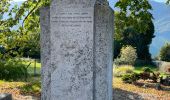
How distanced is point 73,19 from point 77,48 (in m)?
0.55

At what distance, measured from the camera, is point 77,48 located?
8.20 m

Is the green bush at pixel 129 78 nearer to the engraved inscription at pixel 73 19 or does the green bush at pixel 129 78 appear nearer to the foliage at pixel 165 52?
the engraved inscription at pixel 73 19

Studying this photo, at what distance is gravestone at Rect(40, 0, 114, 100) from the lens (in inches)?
319

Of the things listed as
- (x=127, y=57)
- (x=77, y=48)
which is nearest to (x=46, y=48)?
(x=77, y=48)

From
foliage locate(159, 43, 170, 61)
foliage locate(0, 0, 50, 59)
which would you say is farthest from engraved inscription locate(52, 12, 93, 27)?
foliage locate(159, 43, 170, 61)

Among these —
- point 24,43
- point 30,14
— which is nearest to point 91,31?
point 30,14

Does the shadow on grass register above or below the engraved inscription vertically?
below

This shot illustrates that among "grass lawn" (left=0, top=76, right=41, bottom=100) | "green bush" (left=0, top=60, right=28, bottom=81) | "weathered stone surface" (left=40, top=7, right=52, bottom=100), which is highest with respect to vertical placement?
"weathered stone surface" (left=40, top=7, right=52, bottom=100)

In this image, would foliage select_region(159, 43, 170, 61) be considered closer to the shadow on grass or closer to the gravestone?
the shadow on grass

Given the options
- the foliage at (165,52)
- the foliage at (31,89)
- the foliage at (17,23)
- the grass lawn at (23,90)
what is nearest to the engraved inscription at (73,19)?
the grass lawn at (23,90)

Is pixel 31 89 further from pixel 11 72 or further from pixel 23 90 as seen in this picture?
pixel 11 72

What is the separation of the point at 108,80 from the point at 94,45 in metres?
0.83

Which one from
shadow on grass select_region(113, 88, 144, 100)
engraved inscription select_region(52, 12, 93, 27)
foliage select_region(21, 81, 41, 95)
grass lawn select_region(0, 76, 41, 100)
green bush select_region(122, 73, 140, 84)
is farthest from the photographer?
green bush select_region(122, 73, 140, 84)

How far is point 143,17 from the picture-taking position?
1477 centimetres
